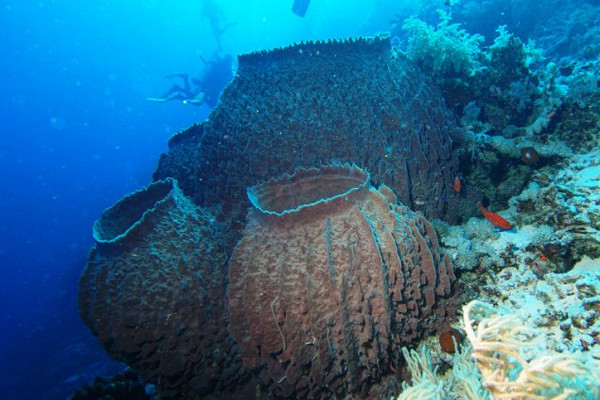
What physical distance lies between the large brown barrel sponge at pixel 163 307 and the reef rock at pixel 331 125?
2.94 feet

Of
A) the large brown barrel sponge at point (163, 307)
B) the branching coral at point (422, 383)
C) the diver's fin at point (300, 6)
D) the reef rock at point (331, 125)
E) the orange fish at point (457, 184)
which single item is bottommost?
the branching coral at point (422, 383)

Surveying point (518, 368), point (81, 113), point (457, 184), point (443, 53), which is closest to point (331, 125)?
point (457, 184)

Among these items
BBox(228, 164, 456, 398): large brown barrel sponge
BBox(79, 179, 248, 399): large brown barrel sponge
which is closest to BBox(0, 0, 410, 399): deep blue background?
BBox(79, 179, 248, 399): large brown barrel sponge

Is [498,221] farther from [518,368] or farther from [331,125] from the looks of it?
[331,125]

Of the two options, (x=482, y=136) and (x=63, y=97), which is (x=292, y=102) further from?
(x=63, y=97)

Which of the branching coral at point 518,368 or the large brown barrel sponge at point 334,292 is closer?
the branching coral at point 518,368

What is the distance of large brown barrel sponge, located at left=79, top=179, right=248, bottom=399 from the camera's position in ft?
9.19

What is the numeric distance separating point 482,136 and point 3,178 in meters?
85.3

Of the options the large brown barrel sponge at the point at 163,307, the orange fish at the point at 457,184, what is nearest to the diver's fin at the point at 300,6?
the orange fish at the point at 457,184

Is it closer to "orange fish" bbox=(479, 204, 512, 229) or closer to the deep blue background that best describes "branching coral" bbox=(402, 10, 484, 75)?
→ "orange fish" bbox=(479, 204, 512, 229)

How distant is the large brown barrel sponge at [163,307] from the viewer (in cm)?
280

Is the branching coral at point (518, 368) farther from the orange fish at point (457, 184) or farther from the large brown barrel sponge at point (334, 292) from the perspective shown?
the orange fish at point (457, 184)

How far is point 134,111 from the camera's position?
74938 mm

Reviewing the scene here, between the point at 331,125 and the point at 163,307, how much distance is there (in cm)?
273
